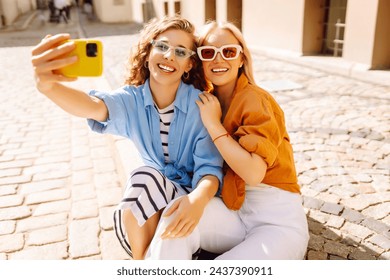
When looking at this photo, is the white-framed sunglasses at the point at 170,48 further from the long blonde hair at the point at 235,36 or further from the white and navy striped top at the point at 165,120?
the white and navy striped top at the point at 165,120

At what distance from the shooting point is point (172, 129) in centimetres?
221

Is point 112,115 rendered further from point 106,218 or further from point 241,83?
point 106,218

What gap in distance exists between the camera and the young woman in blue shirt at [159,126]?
6.32ft

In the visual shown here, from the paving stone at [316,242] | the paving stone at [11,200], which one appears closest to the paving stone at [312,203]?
the paving stone at [316,242]

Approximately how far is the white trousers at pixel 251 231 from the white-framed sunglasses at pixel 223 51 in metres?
0.75

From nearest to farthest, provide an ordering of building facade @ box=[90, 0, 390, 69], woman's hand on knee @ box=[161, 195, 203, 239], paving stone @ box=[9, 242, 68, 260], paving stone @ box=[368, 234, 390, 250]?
woman's hand on knee @ box=[161, 195, 203, 239] < paving stone @ box=[368, 234, 390, 250] < paving stone @ box=[9, 242, 68, 260] < building facade @ box=[90, 0, 390, 69]


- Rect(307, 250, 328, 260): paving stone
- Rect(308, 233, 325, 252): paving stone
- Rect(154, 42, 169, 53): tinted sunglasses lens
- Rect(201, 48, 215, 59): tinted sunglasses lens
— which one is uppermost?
Rect(154, 42, 169, 53): tinted sunglasses lens

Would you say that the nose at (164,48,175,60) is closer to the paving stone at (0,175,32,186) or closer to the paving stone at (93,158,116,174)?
the paving stone at (93,158,116,174)

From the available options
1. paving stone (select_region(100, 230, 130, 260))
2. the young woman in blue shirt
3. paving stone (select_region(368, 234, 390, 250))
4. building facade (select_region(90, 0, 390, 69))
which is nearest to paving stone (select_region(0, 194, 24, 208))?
paving stone (select_region(100, 230, 130, 260))

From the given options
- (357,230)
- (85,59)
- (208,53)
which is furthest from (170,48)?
(357,230)

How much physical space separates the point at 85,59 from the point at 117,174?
2331 millimetres

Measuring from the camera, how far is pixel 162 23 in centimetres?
218

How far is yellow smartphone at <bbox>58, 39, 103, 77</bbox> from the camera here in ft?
5.49

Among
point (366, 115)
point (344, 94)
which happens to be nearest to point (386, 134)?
point (366, 115)
